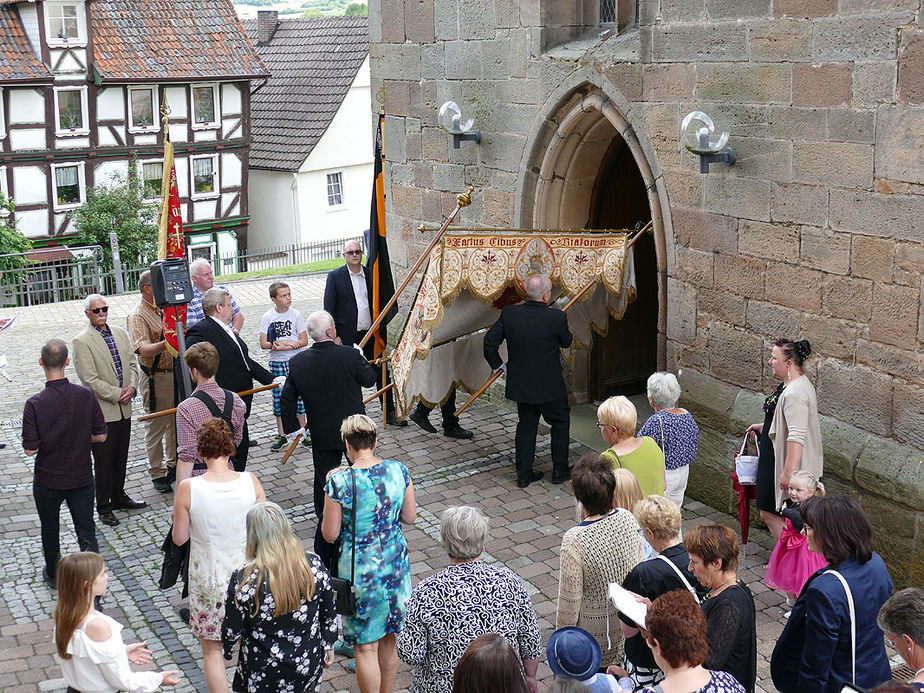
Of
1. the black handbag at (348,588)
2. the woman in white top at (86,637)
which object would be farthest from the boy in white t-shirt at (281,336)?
the woman in white top at (86,637)

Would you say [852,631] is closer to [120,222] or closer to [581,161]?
[581,161]

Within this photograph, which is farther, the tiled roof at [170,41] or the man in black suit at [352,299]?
the tiled roof at [170,41]

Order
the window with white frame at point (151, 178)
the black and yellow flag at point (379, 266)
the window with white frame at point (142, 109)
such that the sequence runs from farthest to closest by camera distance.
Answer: the window with white frame at point (151, 178) < the window with white frame at point (142, 109) < the black and yellow flag at point (379, 266)

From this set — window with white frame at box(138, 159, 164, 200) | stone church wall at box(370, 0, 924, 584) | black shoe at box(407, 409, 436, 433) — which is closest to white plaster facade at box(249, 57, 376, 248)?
window with white frame at box(138, 159, 164, 200)

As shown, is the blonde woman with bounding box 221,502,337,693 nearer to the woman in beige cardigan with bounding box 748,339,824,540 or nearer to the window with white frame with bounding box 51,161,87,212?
the woman in beige cardigan with bounding box 748,339,824,540

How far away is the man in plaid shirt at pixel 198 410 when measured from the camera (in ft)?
21.9

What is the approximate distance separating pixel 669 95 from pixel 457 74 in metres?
2.88

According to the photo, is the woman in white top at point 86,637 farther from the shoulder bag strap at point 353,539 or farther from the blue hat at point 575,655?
the blue hat at point 575,655

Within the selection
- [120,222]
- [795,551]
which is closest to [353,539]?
[795,551]

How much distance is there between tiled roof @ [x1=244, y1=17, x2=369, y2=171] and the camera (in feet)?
111

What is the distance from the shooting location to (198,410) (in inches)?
264

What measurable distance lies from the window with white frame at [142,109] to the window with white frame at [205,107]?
1087mm

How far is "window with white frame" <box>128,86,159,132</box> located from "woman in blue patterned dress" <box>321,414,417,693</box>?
88.1 ft

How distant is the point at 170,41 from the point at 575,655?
29029 millimetres
